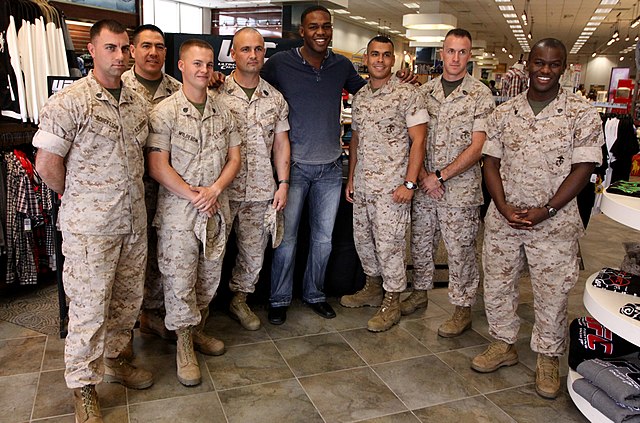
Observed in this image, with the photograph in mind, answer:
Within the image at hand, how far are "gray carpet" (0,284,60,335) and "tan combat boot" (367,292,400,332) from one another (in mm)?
2011

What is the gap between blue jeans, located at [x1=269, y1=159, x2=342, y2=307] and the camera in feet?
11.3

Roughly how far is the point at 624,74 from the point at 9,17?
16.7m

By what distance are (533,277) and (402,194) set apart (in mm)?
909

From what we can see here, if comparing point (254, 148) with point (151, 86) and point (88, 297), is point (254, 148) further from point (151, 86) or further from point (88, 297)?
point (88, 297)

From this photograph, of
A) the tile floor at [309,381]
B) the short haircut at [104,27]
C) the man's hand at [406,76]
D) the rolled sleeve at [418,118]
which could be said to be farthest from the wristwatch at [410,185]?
the short haircut at [104,27]

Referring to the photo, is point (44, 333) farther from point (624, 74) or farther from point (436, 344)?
point (624, 74)

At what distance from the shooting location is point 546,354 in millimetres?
2873

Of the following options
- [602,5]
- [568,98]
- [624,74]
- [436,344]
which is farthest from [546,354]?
[624,74]

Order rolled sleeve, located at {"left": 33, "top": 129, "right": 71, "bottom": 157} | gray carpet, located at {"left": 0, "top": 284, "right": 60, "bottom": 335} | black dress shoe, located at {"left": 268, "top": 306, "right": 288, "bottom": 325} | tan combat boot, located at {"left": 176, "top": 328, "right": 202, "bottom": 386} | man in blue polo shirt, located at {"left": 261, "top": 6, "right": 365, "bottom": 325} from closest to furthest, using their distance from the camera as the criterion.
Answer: rolled sleeve, located at {"left": 33, "top": 129, "right": 71, "bottom": 157} < tan combat boot, located at {"left": 176, "top": 328, "right": 202, "bottom": 386} < man in blue polo shirt, located at {"left": 261, "top": 6, "right": 365, "bottom": 325} < gray carpet, located at {"left": 0, "top": 284, "right": 60, "bottom": 335} < black dress shoe, located at {"left": 268, "top": 306, "right": 288, "bottom": 325}

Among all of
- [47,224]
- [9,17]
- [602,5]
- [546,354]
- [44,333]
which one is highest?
[602,5]

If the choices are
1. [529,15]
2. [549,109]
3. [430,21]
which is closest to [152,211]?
[549,109]

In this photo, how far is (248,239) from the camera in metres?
3.34

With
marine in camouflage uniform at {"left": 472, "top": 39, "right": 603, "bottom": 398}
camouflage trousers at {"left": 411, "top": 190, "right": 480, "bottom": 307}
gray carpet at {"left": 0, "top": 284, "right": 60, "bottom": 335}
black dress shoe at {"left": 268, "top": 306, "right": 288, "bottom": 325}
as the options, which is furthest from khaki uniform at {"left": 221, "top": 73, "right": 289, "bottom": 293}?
gray carpet at {"left": 0, "top": 284, "right": 60, "bottom": 335}

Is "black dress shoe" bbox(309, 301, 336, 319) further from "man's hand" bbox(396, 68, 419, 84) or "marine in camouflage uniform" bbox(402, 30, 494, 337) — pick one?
"man's hand" bbox(396, 68, 419, 84)
